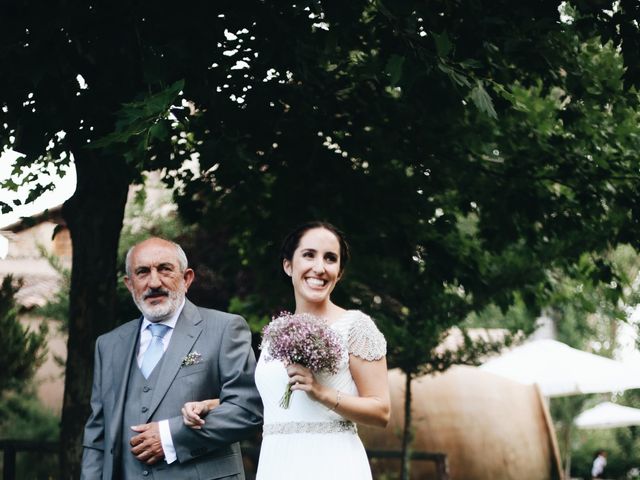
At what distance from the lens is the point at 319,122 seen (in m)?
8.39

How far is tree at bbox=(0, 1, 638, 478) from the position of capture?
599 cm

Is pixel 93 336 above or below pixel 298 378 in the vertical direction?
above

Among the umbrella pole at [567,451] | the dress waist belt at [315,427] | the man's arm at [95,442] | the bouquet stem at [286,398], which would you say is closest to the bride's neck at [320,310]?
the bouquet stem at [286,398]

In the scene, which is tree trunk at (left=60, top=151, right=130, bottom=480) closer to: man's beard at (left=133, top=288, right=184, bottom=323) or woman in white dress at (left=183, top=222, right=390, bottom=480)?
man's beard at (left=133, top=288, right=184, bottom=323)

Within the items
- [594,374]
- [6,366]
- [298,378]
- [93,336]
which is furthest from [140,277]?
[594,374]

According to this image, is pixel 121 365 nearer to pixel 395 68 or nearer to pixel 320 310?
pixel 320 310

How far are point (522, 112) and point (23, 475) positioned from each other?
9890 mm

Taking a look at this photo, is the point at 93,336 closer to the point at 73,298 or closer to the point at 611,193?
the point at 73,298

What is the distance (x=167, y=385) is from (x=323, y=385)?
926 millimetres

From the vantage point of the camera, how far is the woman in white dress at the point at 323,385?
4.15m

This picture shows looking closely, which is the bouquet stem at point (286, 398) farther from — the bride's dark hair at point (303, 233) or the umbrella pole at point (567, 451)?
the umbrella pole at point (567, 451)

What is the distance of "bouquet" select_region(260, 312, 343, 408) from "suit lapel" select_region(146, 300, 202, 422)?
809mm

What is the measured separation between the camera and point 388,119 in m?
8.78

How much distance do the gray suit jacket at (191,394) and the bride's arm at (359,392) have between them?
0.63m
